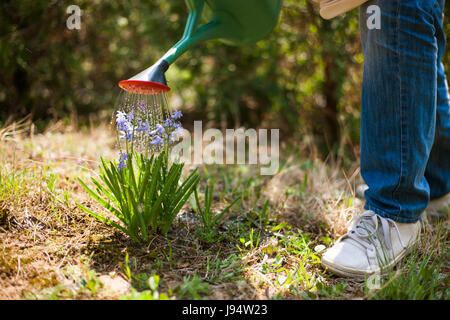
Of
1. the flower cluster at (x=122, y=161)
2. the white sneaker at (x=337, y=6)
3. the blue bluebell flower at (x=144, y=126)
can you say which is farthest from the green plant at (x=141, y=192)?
the white sneaker at (x=337, y=6)

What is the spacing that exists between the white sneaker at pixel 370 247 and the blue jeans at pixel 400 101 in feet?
0.16

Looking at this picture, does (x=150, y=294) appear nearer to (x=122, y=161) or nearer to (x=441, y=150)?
(x=122, y=161)

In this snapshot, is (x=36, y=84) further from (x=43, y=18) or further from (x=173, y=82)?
(x=173, y=82)

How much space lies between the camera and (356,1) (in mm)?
1326

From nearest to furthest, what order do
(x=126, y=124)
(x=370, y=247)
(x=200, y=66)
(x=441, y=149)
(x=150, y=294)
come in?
(x=150, y=294) → (x=126, y=124) → (x=370, y=247) → (x=441, y=149) → (x=200, y=66)

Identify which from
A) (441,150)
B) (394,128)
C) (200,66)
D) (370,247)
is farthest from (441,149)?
(200,66)

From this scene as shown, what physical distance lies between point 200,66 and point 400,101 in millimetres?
2200

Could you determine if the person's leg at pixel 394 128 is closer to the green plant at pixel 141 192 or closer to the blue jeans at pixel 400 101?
the blue jeans at pixel 400 101

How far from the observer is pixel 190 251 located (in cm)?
140

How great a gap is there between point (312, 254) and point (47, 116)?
2.59 m

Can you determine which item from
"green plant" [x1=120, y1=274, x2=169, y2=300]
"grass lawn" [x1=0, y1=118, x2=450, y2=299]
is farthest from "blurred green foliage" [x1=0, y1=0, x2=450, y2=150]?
"green plant" [x1=120, y1=274, x2=169, y2=300]

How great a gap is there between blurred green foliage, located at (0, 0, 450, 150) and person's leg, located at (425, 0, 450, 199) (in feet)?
3.45

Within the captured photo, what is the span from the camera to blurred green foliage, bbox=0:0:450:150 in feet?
9.11
